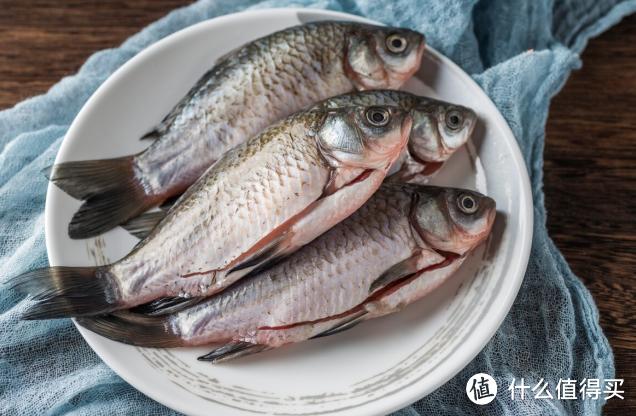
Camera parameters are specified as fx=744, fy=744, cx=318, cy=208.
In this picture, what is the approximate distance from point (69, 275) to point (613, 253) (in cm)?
150

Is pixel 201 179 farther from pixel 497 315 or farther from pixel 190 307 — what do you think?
pixel 497 315

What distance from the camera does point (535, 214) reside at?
208cm

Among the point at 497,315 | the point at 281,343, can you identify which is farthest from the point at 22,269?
the point at 497,315

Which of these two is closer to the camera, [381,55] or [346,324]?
[346,324]

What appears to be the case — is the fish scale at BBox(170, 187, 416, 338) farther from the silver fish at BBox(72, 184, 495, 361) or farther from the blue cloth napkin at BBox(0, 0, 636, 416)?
the blue cloth napkin at BBox(0, 0, 636, 416)

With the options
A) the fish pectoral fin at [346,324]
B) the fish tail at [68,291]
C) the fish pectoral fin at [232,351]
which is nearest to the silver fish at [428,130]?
the fish pectoral fin at [346,324]

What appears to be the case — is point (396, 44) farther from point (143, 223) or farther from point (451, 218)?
point (143, 223)

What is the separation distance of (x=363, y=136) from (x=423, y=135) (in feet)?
0.96

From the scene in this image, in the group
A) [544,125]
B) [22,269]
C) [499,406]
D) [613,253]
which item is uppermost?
[544,125]

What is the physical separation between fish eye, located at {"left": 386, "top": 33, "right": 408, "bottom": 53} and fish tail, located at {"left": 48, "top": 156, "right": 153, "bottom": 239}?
757 millimetres

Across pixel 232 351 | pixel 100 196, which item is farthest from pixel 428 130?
pixel 100 196

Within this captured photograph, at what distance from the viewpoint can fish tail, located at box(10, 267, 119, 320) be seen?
5.51 ft

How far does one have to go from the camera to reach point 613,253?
216cm

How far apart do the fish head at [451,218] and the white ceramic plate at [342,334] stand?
122mm
